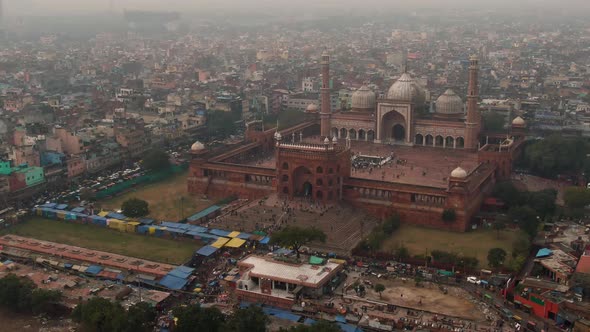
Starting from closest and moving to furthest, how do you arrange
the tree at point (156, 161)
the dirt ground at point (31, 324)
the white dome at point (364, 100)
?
the dirt ground at point (31, 324) < the tree at point (156, 161) < the white dome at point (364, 100)

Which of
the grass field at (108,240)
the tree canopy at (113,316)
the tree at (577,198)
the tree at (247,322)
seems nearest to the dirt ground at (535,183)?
the tree at (577,198)

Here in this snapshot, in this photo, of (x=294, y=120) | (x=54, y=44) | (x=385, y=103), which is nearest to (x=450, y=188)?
(x=385, y=103)

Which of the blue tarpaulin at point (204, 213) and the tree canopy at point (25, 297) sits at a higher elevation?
the tree canopy at point (25, 297)

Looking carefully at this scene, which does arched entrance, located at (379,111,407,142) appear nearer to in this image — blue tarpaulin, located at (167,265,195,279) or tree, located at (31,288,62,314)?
blue tarpaulin, located at (167,265,195,279)

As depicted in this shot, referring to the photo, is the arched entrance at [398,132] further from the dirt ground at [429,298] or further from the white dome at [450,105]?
the dirt ground at [429,298]

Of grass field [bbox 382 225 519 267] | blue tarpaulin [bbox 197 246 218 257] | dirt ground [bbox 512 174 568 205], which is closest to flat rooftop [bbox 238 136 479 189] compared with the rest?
dirt ground [bbox 512 174 568 205]

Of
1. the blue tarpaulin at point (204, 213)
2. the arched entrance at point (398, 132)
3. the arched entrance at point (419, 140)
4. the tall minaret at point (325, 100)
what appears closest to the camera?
the blue tarpaulin at point (204, 213)

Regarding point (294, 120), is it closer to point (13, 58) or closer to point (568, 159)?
point (568, 159)

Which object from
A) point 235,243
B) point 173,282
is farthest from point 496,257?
point 173,282
